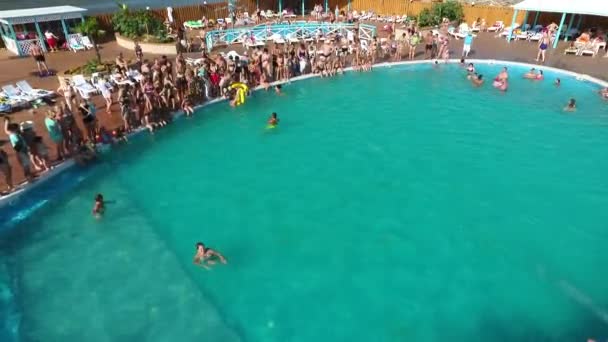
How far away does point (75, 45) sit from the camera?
78.8ft

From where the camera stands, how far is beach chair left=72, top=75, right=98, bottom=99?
A: 16.4m

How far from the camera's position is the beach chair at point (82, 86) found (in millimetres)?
16391

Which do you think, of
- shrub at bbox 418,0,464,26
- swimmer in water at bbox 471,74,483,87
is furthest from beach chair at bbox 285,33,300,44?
swimmer in water at bbox 471,74,483,87

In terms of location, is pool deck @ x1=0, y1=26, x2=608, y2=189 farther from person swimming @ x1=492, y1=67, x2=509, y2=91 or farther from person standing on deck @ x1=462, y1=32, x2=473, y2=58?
person swimming @ x1=492, y1=67, x2=509, y2=91

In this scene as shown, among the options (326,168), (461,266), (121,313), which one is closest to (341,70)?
(326,168)

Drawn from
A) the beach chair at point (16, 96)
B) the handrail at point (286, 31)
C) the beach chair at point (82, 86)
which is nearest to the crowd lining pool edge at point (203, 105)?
the beach chair at point (82, 86)

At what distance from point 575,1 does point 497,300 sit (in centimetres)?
2246

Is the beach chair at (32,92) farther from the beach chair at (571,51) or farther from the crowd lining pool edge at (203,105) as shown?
the beach chair at (571,51)

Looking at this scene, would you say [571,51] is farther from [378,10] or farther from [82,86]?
[82,86]

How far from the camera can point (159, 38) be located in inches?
957

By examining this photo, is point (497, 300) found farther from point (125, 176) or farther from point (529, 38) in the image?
point (529, 38)

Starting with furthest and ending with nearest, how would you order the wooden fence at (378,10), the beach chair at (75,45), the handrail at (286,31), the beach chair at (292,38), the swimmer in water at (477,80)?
the wooden fence at (378,10)
the beach chair at (292,38)
the handrail at (286,31)
the beach chair at (75,45)
the swimmer in water at (477,80)

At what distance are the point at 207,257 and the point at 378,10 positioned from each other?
3086 centimetres

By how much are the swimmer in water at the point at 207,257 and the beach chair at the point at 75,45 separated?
20.1 m
